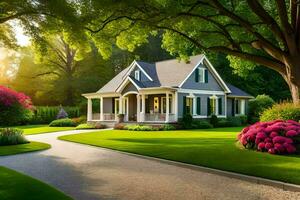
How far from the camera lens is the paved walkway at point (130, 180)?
26.3ft

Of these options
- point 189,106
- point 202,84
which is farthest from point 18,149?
point 202,84

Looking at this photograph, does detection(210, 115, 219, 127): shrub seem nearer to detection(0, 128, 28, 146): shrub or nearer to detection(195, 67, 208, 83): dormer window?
detection(195, 67, 208, 83): dormer window

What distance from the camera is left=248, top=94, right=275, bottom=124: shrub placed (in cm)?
4141

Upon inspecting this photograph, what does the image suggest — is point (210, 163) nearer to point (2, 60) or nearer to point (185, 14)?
point (185, 14)

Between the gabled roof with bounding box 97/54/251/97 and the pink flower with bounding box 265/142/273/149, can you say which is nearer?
the pink flower with bounding box 265/142/273/149

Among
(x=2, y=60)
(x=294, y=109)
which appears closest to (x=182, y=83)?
(x=294, y=109)

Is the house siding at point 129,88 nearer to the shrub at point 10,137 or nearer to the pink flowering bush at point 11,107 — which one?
the pink flowering bush at point 11,107

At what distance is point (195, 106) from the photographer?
1361 inches

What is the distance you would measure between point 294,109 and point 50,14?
38.6ft

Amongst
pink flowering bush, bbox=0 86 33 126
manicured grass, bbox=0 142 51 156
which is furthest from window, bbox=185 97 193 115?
manicured grass, bbox=0 142 51 156

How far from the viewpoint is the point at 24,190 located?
7652 millimetres

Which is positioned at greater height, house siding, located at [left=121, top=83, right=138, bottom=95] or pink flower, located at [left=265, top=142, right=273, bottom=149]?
house siding, located at [left=121, top=83, right=138, bottom=95]

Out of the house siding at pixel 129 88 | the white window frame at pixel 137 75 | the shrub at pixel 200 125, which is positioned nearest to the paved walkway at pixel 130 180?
the shrub at pixel 200 125

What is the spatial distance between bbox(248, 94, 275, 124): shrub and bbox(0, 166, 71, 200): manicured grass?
35848 mm
